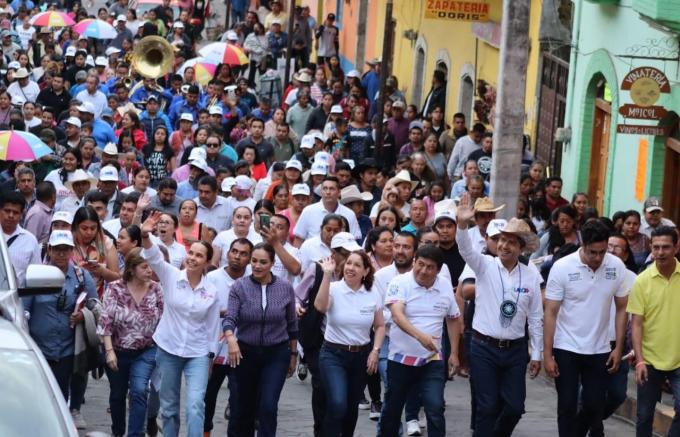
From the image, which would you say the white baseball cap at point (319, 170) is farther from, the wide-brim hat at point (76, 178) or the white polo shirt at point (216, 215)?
the wide-brim hat at point (76, 178)

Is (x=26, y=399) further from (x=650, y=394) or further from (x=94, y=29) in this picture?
(x=94, y=29)

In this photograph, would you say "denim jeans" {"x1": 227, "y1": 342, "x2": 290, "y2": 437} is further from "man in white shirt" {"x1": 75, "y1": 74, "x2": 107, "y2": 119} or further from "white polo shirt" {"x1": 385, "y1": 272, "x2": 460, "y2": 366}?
"man in white shirt" {"x1": 75, "y1": 74, "x2": 107, "y2": 119}

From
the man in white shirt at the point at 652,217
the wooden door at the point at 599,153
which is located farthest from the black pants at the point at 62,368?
the wooden door at the point at 599,153

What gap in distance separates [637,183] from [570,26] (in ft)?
13.0

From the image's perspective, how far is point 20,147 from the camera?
18.9m

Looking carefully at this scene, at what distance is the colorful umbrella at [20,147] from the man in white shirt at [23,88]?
8.84m

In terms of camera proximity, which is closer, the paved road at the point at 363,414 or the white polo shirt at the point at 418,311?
the white polo shirt at the point at 418,311

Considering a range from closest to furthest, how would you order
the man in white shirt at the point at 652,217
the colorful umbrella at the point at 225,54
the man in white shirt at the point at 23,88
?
1. the man in white shirt at the point at 652,217
2. the man in white shirt at the point at 23,88
3. the colorful umbrella at the point at 225,54

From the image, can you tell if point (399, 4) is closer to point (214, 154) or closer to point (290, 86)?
point (290, 86)

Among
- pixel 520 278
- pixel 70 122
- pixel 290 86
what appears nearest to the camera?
pixel 520 278

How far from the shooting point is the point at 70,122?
876 inches

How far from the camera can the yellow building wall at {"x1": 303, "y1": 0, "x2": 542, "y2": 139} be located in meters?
24.6

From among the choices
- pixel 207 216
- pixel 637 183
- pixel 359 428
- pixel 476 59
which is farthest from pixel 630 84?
pixel 476 59

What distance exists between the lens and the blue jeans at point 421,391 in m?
11.9
